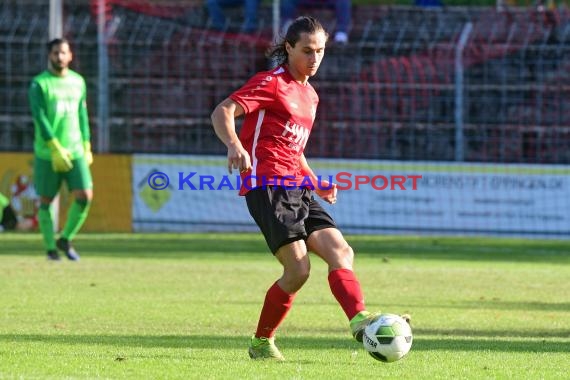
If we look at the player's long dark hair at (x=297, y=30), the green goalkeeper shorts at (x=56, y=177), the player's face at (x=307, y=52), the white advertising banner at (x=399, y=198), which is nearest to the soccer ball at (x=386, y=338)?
the player's face at (x=307, y=52)

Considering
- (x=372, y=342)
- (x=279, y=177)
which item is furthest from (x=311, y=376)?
(x=279, y=177)

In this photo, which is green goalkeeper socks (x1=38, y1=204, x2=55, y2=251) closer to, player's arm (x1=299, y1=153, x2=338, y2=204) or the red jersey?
player's arm (x1=299, y1=153, x2=338, y2=204)

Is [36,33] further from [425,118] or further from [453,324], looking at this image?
[453,324]

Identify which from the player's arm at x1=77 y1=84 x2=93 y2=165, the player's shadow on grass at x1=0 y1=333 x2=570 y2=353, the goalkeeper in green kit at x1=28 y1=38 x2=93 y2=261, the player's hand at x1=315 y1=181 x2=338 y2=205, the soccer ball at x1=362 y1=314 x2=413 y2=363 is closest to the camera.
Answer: the soccer ball at x1=362 y1=314 x2=413 y2=363

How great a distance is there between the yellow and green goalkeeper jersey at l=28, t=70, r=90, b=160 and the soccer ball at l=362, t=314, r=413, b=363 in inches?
323

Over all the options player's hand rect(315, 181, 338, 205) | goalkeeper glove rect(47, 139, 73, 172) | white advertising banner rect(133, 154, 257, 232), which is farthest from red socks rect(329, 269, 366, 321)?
white advertising banner rect(133, 154, 257, 232)

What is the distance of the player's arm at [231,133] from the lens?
677 cm

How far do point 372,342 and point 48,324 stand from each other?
3238 mm

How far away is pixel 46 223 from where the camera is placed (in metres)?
14.9

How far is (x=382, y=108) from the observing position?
66.7 feet

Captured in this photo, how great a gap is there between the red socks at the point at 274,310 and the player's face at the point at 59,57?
740cm

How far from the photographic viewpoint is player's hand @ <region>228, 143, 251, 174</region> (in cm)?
675

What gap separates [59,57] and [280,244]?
7.68 metres

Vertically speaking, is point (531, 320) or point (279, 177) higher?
point (279, 177)
